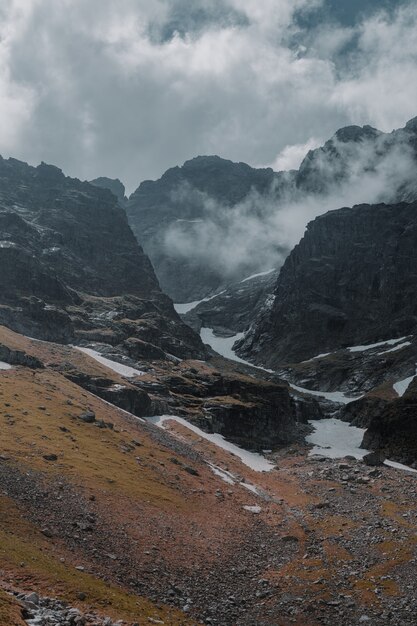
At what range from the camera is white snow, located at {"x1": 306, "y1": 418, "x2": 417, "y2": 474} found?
110 meters

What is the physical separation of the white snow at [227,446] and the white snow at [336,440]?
12.9 m

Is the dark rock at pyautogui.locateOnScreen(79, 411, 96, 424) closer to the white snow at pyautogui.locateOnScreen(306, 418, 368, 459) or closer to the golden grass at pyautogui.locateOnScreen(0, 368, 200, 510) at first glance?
the golden grass at pyautogui.locateOnScreen(0, 368, 200, 510)

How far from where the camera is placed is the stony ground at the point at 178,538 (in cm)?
2797

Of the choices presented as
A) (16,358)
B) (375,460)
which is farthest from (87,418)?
(375,460)

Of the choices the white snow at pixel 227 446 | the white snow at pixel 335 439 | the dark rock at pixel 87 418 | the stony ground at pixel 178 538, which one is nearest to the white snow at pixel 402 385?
the white snow at pixel 335 439

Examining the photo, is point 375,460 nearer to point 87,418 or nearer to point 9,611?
point 87,418

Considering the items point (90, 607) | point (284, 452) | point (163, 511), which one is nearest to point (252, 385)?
point (284, 452)

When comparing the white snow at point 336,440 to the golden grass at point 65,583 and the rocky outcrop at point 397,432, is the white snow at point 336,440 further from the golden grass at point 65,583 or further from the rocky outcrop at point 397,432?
the golden grass at point 65,583

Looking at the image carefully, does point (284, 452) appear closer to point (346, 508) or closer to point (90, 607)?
point (346, 508)

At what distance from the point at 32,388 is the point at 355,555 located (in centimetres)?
6272

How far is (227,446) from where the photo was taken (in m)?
107

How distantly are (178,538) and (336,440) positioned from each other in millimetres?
92738

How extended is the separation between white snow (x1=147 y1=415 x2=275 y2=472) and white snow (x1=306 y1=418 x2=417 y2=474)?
12.9 meters

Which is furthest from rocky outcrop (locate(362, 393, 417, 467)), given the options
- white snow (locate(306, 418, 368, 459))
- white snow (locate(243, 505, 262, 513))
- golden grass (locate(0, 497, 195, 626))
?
golden grass (locate(0, 497, 195, 626))
